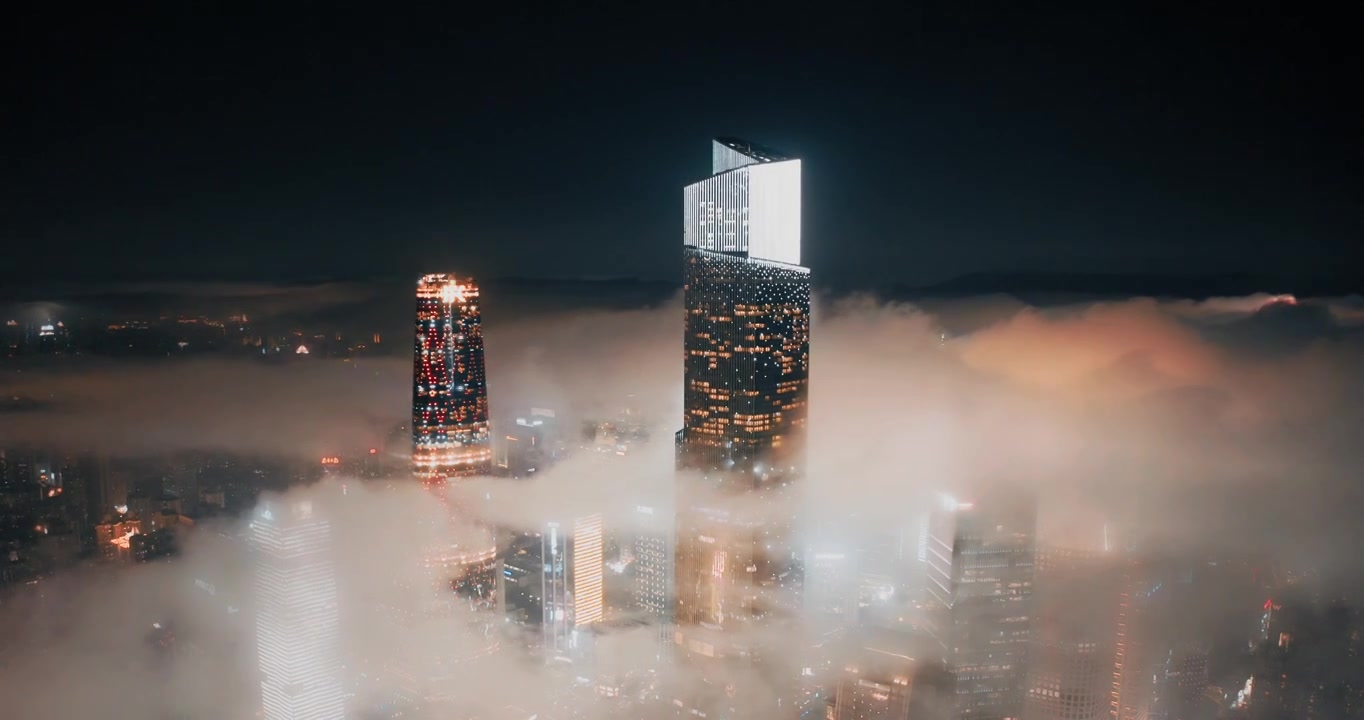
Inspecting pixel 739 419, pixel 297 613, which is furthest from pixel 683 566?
pixel 297 613

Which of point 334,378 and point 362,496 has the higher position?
point 334,378

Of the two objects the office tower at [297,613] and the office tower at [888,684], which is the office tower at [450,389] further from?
the office tower at [888,684]

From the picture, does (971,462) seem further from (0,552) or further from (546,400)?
(0,552)

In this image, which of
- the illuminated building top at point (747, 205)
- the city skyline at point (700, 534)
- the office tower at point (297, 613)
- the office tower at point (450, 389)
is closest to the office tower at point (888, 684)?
the city skyline at point (700, 534)

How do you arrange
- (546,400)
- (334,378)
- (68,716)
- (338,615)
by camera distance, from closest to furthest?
1. (68,716)
2. (338,615)
3. (334,378)
4. (546,400)

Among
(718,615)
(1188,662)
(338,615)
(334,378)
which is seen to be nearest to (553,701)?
(338,615)

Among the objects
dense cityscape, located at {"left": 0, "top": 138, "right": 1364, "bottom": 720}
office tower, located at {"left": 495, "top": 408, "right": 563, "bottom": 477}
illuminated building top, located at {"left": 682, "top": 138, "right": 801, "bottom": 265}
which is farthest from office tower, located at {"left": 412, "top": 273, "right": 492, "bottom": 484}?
illuminated building top, located at {"left": 682, "top": 138, "right": 801, "bottom": 265}
